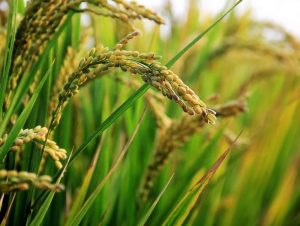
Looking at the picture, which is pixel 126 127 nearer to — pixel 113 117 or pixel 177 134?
pixel 177 134

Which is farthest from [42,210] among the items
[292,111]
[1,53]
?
[292,111]

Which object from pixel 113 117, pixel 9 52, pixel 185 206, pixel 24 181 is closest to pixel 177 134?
pixel 185 206

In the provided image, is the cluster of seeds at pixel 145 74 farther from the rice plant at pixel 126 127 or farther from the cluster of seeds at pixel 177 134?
the cluster of seeds at pixel 177 134

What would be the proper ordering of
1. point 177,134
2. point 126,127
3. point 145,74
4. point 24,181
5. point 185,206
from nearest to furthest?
1. point 24,181
2. point 145,74
3. point 185,206
4. point 177,134
5. point 126,127

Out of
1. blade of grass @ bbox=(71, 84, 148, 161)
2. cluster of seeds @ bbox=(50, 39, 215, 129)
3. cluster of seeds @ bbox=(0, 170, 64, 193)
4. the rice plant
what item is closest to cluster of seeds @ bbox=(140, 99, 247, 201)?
the rice plant

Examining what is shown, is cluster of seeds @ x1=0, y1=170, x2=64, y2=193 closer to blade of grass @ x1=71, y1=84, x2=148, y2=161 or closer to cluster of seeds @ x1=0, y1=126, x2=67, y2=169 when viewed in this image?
cluster of seeds @ x1=0, y1=126, x2=67, y2=169

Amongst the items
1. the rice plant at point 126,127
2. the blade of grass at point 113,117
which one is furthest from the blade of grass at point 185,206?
the blade of grass at point 113,117

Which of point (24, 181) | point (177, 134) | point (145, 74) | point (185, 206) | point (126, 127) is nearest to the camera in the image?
point (24, 181)
